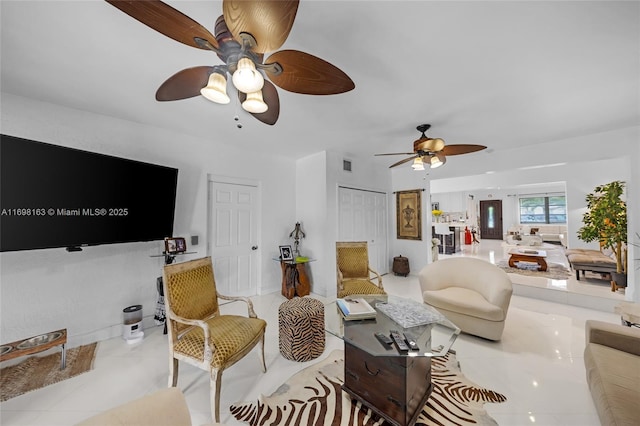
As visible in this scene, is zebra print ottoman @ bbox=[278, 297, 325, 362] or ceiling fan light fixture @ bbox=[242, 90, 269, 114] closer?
ceiling fan light fixture @ bbox=[242, 90, 269, 114]

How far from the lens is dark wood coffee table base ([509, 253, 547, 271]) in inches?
205

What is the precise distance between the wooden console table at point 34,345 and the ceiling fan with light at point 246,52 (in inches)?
94.0

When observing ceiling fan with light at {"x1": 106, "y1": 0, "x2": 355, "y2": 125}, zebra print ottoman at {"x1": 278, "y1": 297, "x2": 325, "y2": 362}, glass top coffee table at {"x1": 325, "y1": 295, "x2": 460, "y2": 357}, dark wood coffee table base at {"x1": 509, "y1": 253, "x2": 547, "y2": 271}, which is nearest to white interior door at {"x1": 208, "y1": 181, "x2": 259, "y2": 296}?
zebra print ottoman at {"x1": 278, "y1": 297, "x2": 325, "y2": 362}

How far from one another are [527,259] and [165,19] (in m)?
7.33

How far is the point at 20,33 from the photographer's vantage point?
152 centimetres

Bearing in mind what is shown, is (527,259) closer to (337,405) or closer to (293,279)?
(293,279)

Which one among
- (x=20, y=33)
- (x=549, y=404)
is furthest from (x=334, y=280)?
(x=20, y=33)

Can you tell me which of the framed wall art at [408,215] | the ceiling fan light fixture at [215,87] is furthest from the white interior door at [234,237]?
the framed wall art at [408,215]

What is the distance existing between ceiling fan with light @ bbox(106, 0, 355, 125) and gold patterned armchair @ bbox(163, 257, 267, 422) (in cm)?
141

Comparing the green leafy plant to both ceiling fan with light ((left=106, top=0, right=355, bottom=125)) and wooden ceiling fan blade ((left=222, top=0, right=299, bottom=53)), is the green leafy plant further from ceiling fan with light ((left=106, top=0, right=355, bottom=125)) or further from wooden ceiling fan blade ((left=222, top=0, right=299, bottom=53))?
wooden ceiling fan blade ((left=222, top=0, right=299, bottom=53))

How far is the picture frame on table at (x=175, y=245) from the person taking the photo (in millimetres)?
2861

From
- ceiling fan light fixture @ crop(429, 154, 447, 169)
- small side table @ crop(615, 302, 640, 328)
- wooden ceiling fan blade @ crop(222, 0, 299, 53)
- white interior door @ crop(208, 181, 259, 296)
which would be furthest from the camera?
white interior door @ crop(208, 181, 259, 296)

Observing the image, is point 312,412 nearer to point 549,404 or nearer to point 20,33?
point 549,404

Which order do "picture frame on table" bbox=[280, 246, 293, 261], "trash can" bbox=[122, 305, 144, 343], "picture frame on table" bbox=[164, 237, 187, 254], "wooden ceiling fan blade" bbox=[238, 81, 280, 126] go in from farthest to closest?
"picture frame on table" bbox=[280, 246, 293, 261]
"picture frame on table" bbox=[164, 237, 187, 254]
"trash can" bbox=[122, 305, 144, 343]
"wooden ceiling fan blade" bbox=[238, 81, 280, 126]
